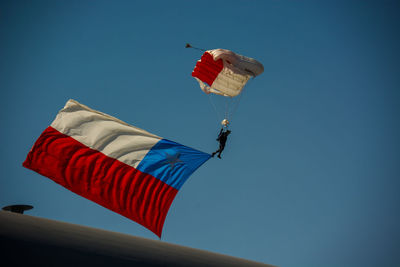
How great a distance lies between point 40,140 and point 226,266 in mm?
7647

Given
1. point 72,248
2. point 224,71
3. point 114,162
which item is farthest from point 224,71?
point 72,248

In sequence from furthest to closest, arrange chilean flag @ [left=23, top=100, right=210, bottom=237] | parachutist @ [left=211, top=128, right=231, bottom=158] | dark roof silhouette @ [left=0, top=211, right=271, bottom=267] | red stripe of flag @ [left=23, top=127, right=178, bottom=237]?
1. parachutist @ [left=211, top=128, right=231, bottom=158]
2. chilean flag @ [left=23, top=100, right=210, bottom=237]
3. red stripe of flag @ [left=23, top=127, right=178, bottom=237]
4. dark roof silhouette @ [left=0, top=211, right=271, bottom=267]

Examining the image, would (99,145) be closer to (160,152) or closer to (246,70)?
(160,152)

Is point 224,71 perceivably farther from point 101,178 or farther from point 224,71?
point 101,178

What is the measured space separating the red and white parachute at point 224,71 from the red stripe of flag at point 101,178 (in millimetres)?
8864

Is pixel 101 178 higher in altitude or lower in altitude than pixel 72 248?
higher

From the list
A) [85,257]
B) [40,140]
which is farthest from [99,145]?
[85,257]

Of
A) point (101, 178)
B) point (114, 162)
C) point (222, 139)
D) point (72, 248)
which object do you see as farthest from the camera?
point (222, 139)

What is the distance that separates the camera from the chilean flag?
550 inches

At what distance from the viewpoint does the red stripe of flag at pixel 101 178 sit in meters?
13.8

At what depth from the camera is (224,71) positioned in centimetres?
2341

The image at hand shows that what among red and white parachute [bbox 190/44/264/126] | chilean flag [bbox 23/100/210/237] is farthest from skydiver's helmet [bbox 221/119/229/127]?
chilean flag [bbox 23/100/210/237]

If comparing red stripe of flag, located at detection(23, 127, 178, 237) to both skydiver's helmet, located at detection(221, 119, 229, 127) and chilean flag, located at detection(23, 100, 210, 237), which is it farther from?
skydiver's helmet, located at detection(221, 119, 229, 127)

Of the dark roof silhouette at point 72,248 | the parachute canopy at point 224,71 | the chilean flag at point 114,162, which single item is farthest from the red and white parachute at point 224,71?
the dark roof silhouette at point 72,248
